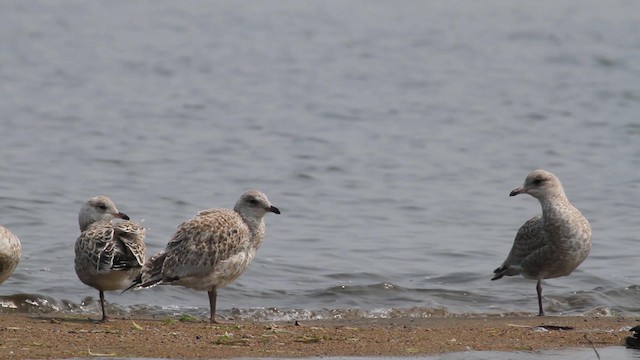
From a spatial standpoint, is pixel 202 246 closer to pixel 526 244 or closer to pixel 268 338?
pixel 268 338

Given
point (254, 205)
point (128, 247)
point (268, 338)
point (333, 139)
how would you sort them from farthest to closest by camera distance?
point (333, 139)
point (254, 205)
point (128, 247)
point (268, 338)

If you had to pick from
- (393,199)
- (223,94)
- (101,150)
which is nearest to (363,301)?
(393,199)

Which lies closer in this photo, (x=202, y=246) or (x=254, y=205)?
(x=202, y=246)

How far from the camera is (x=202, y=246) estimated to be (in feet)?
34.8

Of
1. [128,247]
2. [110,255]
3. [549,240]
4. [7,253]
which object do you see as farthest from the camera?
[549,240]

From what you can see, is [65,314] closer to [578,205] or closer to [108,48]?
[578,205]

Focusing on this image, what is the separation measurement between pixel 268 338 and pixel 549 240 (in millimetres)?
3578

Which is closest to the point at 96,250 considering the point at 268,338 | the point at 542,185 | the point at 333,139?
the point at 268,338

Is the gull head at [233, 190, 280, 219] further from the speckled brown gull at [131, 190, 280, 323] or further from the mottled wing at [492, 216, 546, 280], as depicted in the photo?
the mottled wing at [492, 216, 546, 280]

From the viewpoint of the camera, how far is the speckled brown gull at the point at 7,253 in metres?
10.7

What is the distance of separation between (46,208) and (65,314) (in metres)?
4.99

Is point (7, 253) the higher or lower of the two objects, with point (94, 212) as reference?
lower

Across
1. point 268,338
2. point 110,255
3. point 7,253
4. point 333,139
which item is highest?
point 110,255

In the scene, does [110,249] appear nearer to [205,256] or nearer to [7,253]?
[205,256]
